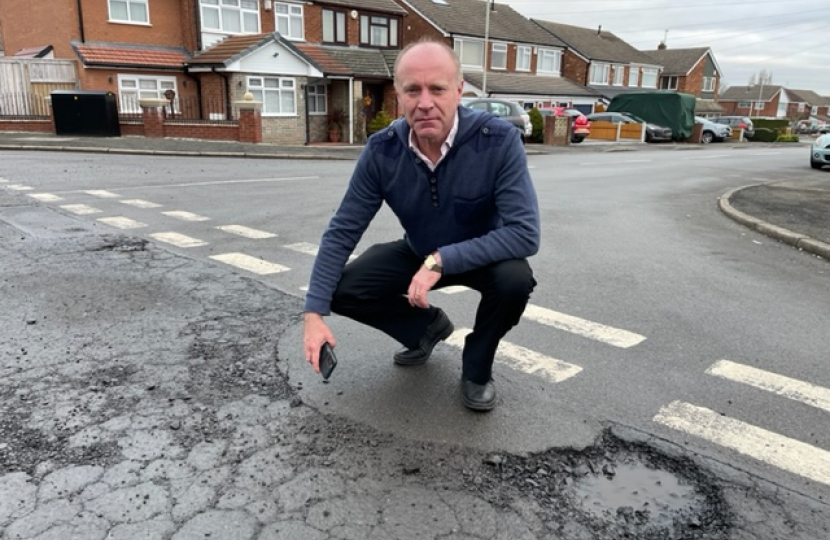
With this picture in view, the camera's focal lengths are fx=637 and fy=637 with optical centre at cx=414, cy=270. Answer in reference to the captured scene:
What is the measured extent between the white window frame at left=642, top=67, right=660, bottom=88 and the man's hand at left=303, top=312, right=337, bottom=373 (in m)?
55.8

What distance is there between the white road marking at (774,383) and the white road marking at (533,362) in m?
0.84

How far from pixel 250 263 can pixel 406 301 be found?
2.69 metres

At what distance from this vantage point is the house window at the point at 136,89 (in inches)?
979

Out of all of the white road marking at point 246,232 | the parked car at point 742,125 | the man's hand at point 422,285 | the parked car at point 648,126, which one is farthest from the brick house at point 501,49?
the man's hand at point 422,285

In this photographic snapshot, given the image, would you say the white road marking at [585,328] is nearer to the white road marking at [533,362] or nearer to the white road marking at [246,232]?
the white road marking at [533,362]

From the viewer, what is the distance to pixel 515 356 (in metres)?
3.86

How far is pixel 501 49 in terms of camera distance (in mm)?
40375

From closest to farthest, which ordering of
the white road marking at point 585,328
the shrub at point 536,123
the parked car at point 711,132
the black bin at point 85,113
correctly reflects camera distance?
the white road marking at point 585,328 → the black bin at point 85,113 → the shrub at point 536,123 → the parked car at point 711,132

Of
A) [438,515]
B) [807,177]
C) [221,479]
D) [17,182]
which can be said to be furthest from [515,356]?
[807,177]

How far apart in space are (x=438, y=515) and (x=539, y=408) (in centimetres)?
103

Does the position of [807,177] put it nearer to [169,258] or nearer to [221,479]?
[169,258]

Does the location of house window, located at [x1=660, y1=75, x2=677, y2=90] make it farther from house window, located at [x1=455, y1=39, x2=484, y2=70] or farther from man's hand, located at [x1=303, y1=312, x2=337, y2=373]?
man's hand, located at [x1=303, y1=312, x2=337, y2=373]

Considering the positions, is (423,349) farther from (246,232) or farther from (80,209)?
(80,209)

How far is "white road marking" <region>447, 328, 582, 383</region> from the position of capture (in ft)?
11.9
